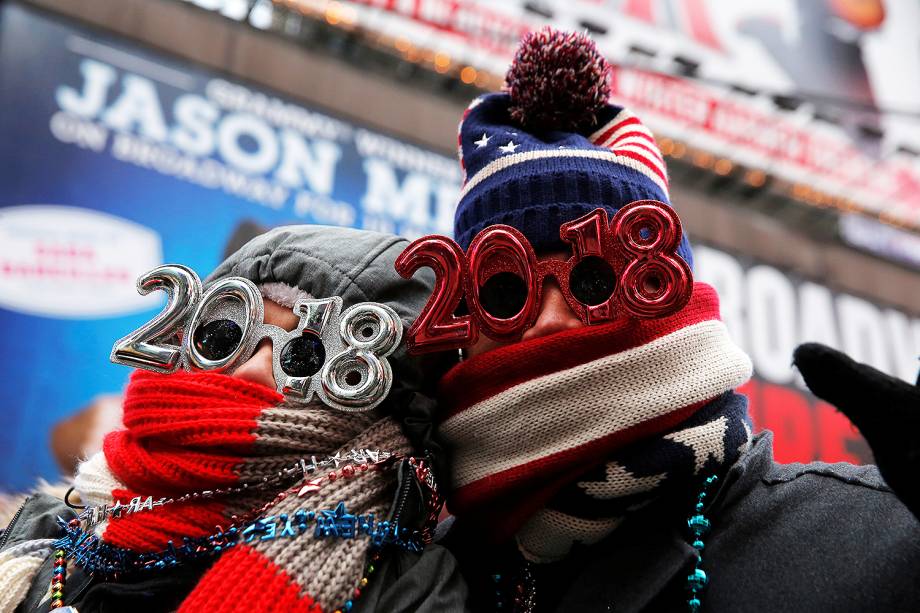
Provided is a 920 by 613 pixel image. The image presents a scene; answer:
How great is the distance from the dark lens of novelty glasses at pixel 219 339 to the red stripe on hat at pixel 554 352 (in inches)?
13.3

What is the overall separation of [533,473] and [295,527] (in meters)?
0.34

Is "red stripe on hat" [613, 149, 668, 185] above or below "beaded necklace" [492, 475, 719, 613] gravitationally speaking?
above

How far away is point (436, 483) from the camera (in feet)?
3.83

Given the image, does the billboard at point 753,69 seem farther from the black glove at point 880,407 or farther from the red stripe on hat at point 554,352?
the black glove at point 880,407

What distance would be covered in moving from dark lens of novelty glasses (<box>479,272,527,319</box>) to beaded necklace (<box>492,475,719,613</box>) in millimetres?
376

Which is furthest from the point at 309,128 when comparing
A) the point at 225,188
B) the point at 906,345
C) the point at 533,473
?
the point at 906,345

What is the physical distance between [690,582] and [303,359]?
620mm

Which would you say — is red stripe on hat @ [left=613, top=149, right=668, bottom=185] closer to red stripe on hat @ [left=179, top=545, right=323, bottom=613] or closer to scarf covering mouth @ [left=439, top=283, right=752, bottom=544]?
scarf covering mouth @ [left=439, top=283, right=752, bottom=544]

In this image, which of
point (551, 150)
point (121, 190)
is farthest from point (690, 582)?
point (121, 190)

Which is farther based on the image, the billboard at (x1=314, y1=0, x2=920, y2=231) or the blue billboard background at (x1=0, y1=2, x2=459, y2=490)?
the billboard at (x1=314, y1=0, x2=920, y2=231)

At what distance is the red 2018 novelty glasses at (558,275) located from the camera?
108cm

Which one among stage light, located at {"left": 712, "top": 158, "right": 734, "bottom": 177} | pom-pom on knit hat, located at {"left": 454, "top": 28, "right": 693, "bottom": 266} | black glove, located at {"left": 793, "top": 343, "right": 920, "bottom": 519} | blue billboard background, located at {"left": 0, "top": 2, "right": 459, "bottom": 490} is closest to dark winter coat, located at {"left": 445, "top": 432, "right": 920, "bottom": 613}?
black glove, located at {"left": 793, "top": 343, "right": 920, "bottom": 519}

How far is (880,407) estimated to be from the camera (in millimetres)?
780

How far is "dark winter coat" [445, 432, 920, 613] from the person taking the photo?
35.9 inches
